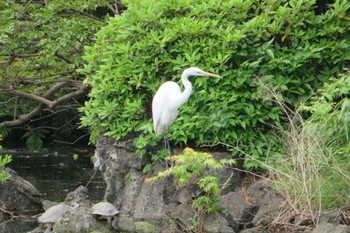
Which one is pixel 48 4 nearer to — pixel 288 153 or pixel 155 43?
pixel 155 43

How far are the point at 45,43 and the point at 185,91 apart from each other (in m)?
4.60

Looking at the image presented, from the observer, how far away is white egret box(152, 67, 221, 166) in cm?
914

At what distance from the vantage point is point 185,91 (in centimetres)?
926

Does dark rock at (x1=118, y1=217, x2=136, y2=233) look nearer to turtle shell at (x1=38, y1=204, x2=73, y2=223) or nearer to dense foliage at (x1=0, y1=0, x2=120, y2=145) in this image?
turtle shell at (x1=38, y1=204, x2=73, y2=223)

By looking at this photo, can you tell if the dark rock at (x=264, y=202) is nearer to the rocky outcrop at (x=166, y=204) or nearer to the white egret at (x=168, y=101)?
the rocky outcrop at (x=166, y=204)

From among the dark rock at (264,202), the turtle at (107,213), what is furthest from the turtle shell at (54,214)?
the dark rock at (264,202)

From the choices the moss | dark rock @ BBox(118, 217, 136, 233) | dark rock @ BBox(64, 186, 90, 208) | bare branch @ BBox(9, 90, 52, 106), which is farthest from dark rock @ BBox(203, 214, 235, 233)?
bare branch @ BBox(9, 90, 52, 106)

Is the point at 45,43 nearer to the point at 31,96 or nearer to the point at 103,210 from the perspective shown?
the point at 31,96

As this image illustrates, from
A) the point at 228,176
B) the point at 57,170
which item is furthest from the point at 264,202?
the point at 57,170

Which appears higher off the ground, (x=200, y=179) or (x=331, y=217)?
(x=200, y=179)

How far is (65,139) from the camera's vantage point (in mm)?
20234

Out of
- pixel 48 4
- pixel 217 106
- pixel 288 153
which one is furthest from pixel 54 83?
pixel 288 153

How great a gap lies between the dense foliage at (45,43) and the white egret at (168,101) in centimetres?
379

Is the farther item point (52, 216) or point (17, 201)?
point (17, 201)
